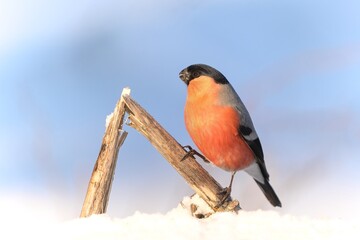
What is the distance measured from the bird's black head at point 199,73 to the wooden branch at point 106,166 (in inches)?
32.6

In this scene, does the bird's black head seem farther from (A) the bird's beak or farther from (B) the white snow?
(B) the white snow

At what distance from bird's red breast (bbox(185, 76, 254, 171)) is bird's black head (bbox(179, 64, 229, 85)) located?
0.05 m

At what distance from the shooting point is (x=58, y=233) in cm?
376

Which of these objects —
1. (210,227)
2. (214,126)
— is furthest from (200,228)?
(214,126)

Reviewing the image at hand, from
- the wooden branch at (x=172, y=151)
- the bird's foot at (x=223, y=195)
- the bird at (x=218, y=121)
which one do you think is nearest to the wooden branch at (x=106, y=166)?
the wooden branch at (x=172, y=151)

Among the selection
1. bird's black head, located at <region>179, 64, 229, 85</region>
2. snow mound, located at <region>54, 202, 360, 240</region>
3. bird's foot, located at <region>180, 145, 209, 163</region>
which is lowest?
snow mound, located at <region>54, 202, 360, 240</region>

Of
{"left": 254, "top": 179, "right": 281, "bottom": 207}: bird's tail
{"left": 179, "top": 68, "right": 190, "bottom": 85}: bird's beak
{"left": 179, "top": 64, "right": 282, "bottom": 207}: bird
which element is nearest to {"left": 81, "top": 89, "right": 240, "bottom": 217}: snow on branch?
{"left": 179, "top": 64, "right": 282, "bottom": 207}: bird

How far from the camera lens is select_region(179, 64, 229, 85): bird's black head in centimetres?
554

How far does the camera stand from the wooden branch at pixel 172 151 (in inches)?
193

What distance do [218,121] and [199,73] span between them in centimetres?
55

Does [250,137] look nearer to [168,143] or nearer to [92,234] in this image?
[168,143]

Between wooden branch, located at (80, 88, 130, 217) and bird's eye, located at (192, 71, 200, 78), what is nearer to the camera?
wooden branch, located at (80, 88, 130, 217)

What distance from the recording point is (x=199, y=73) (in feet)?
18.4

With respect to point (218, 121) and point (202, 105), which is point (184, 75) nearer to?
point (202, 105)
